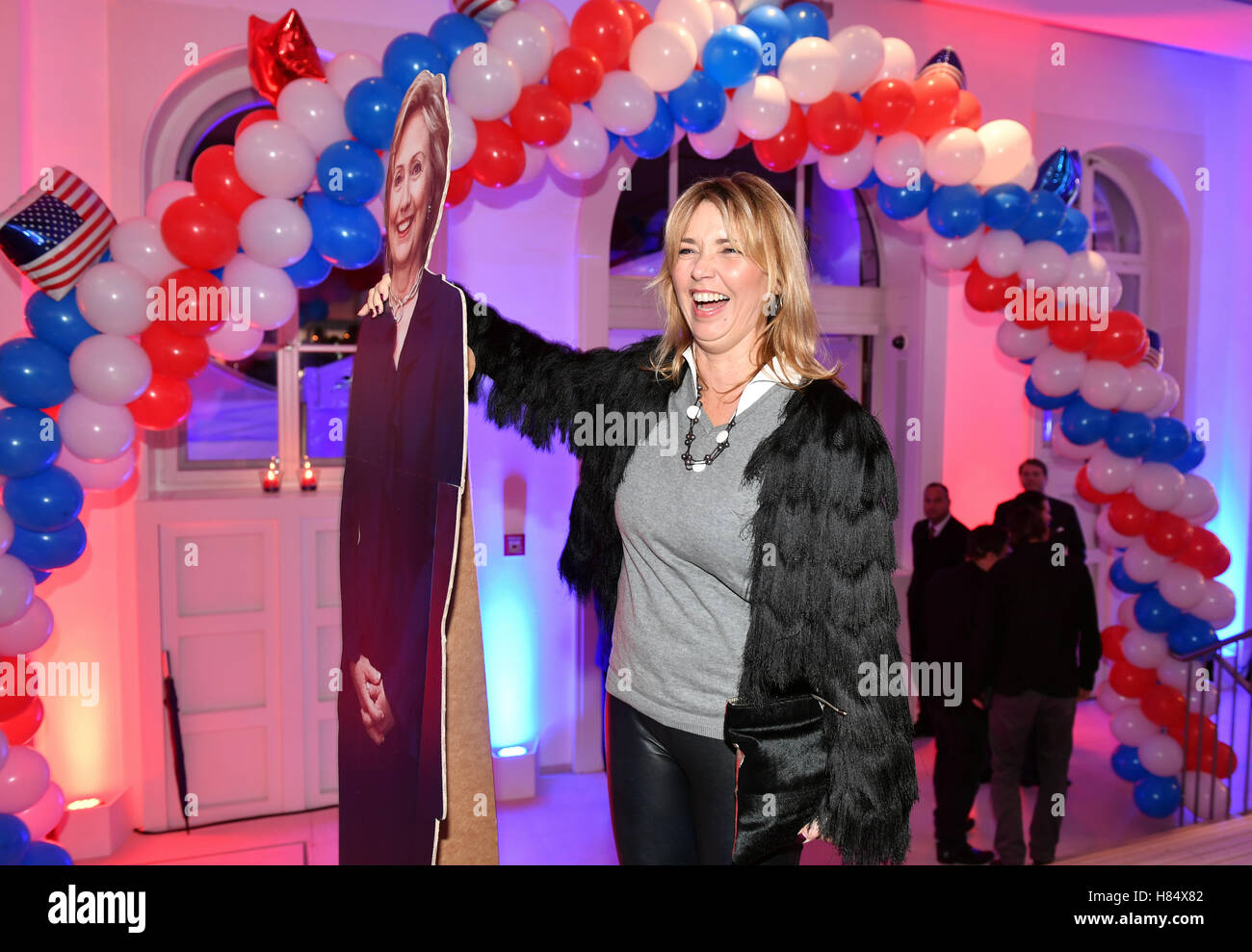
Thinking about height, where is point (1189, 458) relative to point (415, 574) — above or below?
above

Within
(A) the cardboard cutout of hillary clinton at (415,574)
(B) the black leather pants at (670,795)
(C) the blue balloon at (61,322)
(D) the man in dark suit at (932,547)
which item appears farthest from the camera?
(D) the man in dark suit at (932,547)

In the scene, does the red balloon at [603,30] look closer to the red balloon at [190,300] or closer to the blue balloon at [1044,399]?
the red balloon at [190,300]

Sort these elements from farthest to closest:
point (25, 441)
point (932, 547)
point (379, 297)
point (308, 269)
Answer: point (932, 547) < point (308, 269) < point (25, 441) < point (379, 297)

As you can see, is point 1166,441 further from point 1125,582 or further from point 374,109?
point 374,109

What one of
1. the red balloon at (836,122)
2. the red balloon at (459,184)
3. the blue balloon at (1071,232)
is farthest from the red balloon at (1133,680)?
the red balloon at (459,184)

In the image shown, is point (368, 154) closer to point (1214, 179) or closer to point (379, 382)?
point (379, 382)

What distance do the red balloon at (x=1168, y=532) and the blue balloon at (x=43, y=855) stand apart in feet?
14.6

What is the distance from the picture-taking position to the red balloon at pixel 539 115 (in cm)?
319

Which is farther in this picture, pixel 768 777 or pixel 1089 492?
pixel 1089 492

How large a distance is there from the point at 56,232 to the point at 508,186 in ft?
4.76

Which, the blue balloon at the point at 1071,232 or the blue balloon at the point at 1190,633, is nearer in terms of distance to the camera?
the blue balloon at the point at 1071,232

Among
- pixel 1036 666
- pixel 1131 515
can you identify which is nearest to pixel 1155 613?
pixel 1131 515

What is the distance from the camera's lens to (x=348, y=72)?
3.01 metres
